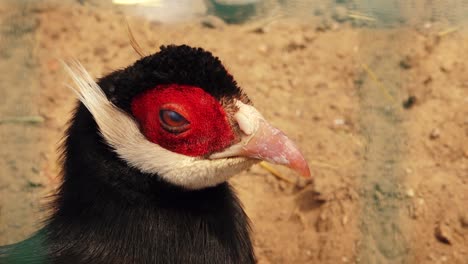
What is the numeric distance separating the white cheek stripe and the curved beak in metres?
0.04

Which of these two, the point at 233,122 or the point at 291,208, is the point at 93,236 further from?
the point at 291,208

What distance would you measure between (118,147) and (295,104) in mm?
1998

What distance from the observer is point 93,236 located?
89.5 inches

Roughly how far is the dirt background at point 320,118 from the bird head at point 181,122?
4.28ft

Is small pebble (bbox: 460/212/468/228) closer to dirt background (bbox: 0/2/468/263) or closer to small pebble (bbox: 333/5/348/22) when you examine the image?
dirt background (bbox: 0/2/468/263)

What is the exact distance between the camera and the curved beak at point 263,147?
2254 mm

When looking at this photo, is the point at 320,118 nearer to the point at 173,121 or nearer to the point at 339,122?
the point at 339,122

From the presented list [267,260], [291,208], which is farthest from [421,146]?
[267,260]

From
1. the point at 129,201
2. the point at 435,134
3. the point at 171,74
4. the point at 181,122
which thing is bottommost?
the point at 435,134

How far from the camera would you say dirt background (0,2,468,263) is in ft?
11.2

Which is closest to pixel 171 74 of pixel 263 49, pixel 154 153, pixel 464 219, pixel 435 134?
pixel 154 153

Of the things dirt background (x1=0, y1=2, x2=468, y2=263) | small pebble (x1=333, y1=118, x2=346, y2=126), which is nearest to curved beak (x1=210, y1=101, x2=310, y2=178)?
dirt background (x1=0, y1=2, x2=468, y2=263)

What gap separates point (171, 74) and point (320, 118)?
1.91 meters

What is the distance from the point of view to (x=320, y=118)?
3945 mm
